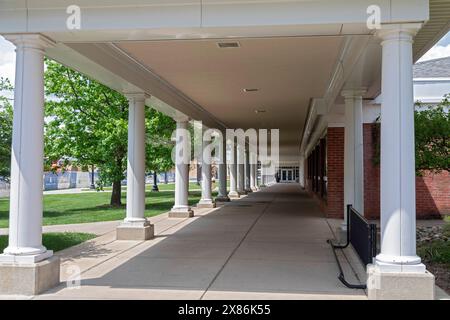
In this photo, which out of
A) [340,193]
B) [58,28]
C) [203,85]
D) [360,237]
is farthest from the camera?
[340,193]

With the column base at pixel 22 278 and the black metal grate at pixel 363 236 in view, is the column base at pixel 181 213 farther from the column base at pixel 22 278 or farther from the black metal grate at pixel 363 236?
the column base at pixel 22 278

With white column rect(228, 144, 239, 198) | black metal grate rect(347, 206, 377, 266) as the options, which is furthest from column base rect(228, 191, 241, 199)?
black metal grate rect(347, 206, 377, 266)

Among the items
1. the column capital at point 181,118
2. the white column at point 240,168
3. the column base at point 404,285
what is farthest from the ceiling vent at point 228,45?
the white column at point 240,168

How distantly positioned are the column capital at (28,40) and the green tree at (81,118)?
1292 cm

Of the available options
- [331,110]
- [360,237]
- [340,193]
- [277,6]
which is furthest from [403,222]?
[340,193]

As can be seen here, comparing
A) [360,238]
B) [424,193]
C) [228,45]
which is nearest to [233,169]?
[424,193]

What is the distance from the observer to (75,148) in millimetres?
19484

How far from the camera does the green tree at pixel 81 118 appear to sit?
768 inches

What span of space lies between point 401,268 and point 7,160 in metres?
11.5

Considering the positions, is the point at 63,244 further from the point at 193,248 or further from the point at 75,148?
the point at 75,148

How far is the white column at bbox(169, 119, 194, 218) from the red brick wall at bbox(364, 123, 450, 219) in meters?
5.61

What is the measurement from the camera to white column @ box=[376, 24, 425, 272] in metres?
5.72

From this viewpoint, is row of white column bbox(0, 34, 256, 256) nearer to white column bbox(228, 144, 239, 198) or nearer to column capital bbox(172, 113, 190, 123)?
column capital bbox(172, 113, 190, 123)

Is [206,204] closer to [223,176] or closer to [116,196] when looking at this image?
[223,176]
